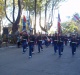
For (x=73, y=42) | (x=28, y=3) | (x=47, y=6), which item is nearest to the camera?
(x=73, y=42)

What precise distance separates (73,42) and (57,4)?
44231 mm

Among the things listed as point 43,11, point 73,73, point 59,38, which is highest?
point 43,11

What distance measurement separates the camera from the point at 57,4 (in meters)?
65.0

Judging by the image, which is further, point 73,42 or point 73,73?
point 73,42

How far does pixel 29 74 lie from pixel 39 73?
514 mm

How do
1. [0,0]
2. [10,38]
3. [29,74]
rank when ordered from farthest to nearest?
[0,0] < [10,38] < [29,74]

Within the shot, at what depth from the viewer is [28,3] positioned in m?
55.5

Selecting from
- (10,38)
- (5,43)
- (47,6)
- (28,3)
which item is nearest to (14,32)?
(10,38)

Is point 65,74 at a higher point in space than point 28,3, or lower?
lower

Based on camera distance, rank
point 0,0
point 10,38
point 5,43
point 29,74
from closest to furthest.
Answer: point 29,74 < point 5,43 < point 10,38 < point 0,0

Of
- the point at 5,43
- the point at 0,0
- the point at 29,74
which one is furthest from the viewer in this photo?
the point at 0,0

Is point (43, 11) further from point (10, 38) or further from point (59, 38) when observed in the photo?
point (59, 38)

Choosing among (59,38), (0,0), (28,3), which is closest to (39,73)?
(59,38)

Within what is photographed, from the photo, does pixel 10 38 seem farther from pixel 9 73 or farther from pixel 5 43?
pixel 9 73
